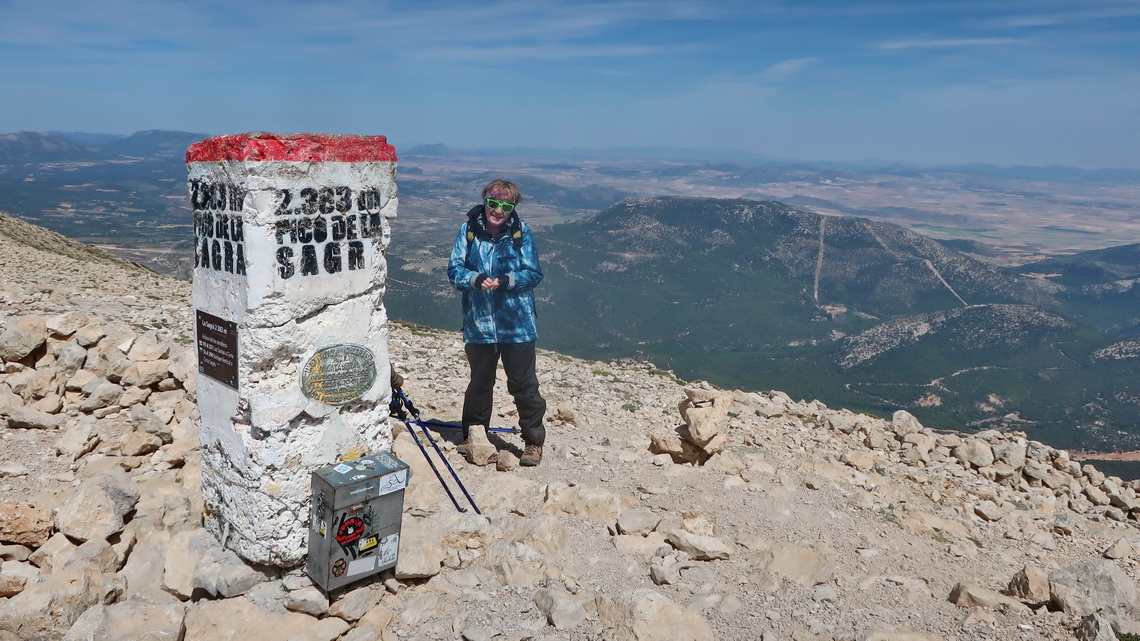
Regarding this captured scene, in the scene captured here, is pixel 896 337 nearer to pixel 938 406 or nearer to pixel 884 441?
pixel 938 406

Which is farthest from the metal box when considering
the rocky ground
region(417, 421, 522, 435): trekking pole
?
region(417, 421, 522, 435): trekking pole

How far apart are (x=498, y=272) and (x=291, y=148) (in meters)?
2.73

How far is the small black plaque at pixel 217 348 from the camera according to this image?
488cm

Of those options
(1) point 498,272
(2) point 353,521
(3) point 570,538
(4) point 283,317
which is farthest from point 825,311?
(4) point 283,317

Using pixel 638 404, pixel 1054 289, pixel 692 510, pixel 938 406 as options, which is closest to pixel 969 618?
pixel 692 510

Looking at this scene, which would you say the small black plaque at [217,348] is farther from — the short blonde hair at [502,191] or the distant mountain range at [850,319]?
the distant mountain range at [850,319]

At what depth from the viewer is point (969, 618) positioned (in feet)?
15.6

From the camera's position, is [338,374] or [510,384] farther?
[510,384]

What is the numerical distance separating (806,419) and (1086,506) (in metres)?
4.09

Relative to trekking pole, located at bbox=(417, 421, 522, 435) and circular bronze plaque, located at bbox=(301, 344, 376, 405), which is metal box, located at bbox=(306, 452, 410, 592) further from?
trekking pole, located at bbox=(417, 421, 522, 435)

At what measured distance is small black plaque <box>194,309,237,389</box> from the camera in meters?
4.88

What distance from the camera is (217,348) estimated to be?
502cm

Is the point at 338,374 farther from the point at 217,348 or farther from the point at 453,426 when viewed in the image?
the point at 453,426

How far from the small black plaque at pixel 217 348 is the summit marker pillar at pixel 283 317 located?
1 cm
